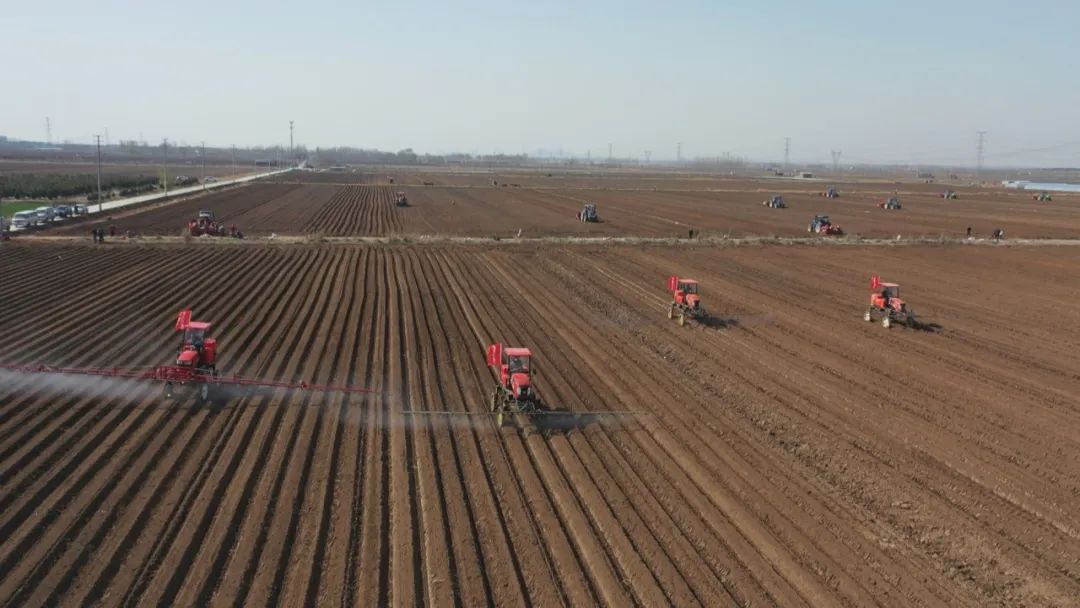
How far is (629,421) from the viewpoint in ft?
55.0

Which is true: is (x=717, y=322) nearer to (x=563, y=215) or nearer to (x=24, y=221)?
(x=563, y=215)

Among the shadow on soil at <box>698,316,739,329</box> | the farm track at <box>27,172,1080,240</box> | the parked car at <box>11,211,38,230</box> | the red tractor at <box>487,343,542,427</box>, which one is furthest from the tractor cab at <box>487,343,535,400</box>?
the parked car at <box>11,211,38,230</box>

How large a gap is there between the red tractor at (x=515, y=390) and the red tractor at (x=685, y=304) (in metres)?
10.1

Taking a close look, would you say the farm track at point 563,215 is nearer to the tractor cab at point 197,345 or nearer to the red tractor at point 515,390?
the tractor cab at point 197,345

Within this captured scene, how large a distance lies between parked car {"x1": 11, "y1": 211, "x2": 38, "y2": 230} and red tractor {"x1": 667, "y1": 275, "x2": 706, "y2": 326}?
41701 mm

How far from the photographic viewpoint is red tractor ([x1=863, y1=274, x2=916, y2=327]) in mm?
25953

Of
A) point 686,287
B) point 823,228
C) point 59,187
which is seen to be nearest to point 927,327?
point 686,287

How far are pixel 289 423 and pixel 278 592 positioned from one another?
6.27 metres

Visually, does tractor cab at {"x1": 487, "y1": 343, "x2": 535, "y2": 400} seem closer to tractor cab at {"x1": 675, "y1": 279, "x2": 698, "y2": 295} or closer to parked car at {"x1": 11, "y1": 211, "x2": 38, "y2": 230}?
tractor cab at {"x1": 675, "y1": 279, "x2": 698, "y2": 295}

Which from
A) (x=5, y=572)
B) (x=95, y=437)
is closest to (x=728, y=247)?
(x=95, y=437)

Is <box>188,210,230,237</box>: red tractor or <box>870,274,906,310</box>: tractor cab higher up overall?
<box>188,210,230,237</box>: red tractor

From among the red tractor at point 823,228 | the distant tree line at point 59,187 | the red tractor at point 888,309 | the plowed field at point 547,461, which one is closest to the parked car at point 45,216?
the distant tree line at point 59,187

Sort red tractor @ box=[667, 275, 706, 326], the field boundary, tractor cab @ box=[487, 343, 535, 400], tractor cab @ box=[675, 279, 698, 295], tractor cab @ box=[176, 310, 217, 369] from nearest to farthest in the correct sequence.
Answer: tractor cab @ box=[487, 343, 535, 400]
tractor cab @ box=[176, 310, 217, 369]
red tractor @ box=[667, 275, 706, 326]
tractor cab @ box=[675, 279, 698, 295]
the field boundary

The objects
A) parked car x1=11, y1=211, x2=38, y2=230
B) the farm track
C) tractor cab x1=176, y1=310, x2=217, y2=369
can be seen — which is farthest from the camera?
the farm track
